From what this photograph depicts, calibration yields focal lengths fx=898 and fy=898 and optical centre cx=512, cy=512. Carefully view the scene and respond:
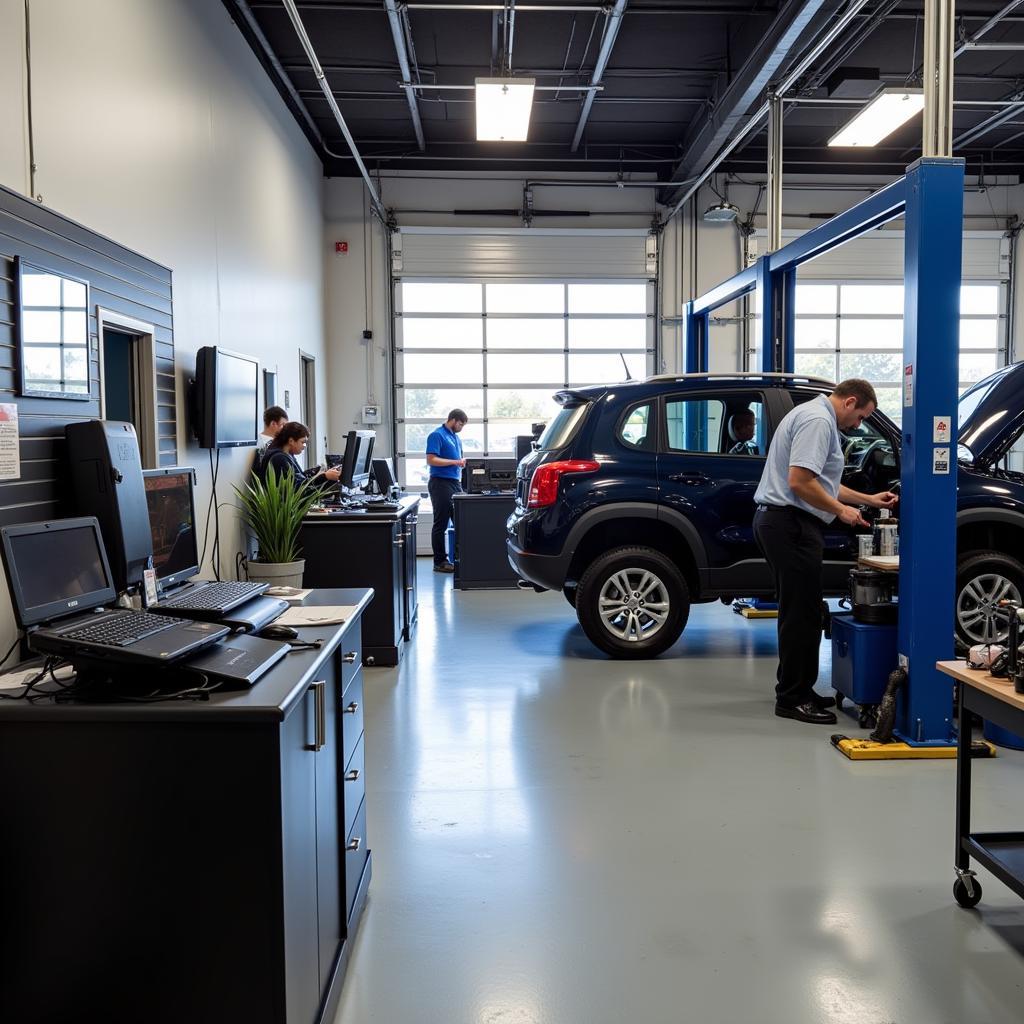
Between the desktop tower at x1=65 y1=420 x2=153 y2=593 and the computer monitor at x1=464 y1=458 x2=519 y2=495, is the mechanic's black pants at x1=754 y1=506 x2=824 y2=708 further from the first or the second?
the computer monitor at x1=464 y1=458 x2=519 y2=495

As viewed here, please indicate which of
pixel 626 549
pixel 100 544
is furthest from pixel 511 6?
pixel 100 544

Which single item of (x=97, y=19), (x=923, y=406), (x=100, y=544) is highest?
(x=97, y=19)

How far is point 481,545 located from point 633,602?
3145 millimetres

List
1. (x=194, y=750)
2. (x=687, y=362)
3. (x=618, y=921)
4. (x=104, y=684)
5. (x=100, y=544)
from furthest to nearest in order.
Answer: (x=687, y=362) → (x=618, y=921) → (x=100, y=544) → (x=104, y=684) → (x=194, y=750)

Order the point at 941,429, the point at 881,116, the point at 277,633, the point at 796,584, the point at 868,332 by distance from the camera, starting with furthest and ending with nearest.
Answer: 1. the point at 868,332
2. the point at 881,116
3. the point at 796,584
4. the point at 941,429
5. the point at 277,633

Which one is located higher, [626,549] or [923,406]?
[923,406]

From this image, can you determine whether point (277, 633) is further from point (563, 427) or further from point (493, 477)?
point (493, 477)

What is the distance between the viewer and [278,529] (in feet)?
18.1

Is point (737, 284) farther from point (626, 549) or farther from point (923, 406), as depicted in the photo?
point (923, 406)

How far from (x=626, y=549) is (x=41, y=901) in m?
4.38

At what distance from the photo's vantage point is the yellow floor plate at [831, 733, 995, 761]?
407 cm

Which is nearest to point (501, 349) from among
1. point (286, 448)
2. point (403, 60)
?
point (403, 60)

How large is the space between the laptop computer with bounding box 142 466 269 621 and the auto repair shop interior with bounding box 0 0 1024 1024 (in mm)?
23

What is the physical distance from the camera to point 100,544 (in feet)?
7.59
